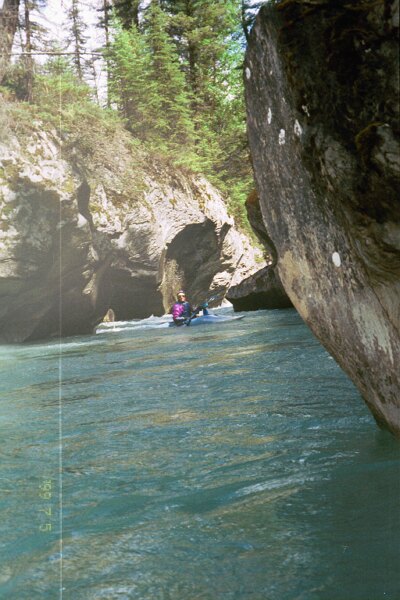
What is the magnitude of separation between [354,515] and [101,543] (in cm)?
103

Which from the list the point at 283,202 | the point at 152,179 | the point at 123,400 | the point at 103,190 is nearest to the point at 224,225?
the point at 152,179

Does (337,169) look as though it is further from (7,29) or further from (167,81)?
(167,81)

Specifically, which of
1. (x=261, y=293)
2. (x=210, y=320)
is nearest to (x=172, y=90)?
(x=261, y=293)

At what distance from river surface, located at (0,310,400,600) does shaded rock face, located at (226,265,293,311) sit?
39.0ft

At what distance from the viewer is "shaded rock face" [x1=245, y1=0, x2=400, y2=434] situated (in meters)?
2.35

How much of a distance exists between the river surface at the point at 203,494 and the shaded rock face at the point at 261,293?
11.9m

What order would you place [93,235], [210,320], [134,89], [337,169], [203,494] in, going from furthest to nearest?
1. [134,89]
2. [93,235]
3. [210,320]
4. [203,494]
5. [337,169]

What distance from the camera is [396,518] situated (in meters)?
2.58

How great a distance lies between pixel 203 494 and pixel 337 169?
1.65 meters

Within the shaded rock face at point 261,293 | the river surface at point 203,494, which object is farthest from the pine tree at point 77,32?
the river surface at point 203,494

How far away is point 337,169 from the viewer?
257 cm

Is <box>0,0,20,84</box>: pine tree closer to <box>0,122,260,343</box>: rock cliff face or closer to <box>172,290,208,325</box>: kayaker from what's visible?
<box>0,122,260,343</box>: rock cliff face

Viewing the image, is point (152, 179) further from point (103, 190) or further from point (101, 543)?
point (101, 543)

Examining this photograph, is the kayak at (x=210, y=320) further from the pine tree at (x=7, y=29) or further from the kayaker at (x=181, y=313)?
the pine tree at (x=7, y=29)
